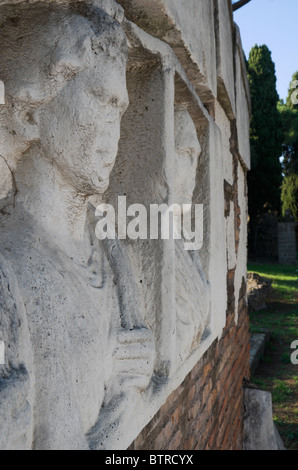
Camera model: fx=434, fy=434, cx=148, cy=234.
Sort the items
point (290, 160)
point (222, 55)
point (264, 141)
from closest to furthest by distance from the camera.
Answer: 1. point (222, 55)
2. point (264, 141)
3. point (290, 160)

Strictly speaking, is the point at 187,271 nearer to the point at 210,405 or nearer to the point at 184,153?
the point at 184,153

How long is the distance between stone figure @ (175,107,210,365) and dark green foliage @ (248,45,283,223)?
1348 centimetres

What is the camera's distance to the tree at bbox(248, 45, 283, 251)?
1493 cm

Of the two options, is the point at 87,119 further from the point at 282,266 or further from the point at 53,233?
the point at 282,266

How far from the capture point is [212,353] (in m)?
2.49

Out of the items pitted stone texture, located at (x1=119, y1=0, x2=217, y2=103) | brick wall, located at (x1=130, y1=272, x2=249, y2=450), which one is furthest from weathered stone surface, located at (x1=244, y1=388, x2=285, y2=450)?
pitted stone texture, located at (x1=119, y1=0, x2=217, y2=103)

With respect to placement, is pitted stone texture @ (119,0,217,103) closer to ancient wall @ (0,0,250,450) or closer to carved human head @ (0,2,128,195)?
ancient wall @ (0,0,250,450)

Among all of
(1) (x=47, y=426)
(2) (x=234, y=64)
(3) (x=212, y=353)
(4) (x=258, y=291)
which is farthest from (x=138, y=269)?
(4) (x=258, y=291)

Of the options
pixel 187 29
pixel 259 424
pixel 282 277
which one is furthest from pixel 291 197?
pixel 187 29

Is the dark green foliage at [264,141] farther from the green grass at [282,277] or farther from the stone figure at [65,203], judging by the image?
the stone figure at [65,203]

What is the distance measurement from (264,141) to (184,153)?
549 inches

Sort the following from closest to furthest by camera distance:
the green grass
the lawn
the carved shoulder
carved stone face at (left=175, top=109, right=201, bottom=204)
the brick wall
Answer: the carved shoulder < the brick wall < carved stone face at (left=175, top=109, right=201, bottom=204) < the lawn < the green grass

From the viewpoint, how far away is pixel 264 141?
49.2 feet

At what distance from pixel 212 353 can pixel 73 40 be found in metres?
1.91
